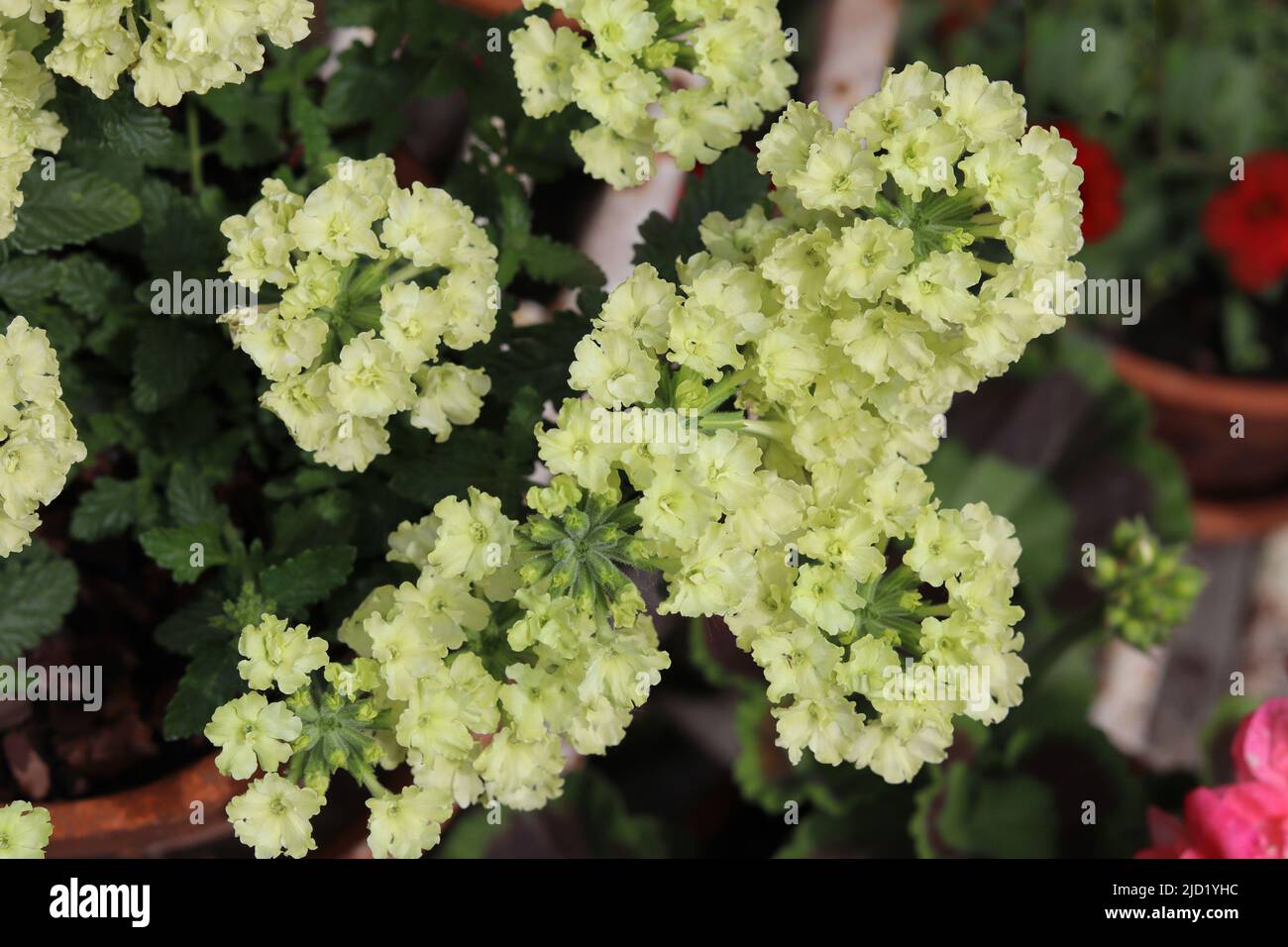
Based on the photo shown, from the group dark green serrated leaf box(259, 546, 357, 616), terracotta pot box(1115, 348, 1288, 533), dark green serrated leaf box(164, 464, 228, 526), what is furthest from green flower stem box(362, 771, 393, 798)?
terracotta pot box(1115, 348, 1288, 533)

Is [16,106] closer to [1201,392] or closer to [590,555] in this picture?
[590,555]

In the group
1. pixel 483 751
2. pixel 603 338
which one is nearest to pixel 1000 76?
pixel 603 338

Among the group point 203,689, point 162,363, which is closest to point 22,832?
point 203,689

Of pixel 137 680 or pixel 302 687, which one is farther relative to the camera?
pixel 137 680

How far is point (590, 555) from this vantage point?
76cm

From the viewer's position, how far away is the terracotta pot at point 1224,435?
1584 mm

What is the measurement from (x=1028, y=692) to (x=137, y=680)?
0.89 meters

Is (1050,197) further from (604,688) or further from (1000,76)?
(1000,76)

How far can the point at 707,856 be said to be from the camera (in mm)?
1345

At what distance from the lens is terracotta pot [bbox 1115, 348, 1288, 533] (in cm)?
158

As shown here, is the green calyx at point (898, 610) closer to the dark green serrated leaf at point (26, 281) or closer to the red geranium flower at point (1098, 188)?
the dark green serrated leaf at point (26, 281)

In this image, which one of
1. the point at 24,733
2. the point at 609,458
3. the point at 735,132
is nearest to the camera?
the point at 609,458

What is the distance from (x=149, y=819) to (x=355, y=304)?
1.46ft

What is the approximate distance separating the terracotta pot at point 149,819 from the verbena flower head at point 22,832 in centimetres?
14
